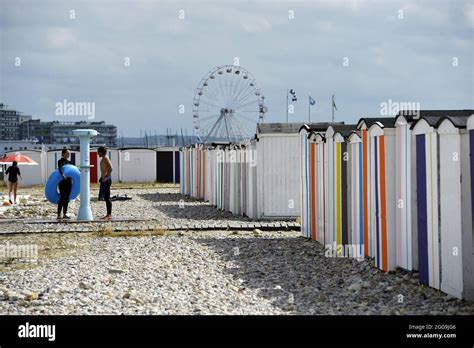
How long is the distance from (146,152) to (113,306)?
134 feet

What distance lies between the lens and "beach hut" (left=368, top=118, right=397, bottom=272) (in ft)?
33.7

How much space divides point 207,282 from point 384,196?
2362mm

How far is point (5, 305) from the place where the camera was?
28.4 ft

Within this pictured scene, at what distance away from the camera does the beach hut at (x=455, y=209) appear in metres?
8.24

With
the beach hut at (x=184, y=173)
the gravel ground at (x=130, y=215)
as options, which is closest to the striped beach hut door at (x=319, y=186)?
the gravel ground at (x=130, y=215)

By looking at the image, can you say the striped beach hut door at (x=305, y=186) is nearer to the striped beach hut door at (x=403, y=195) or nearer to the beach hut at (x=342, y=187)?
the beach hut at (x=342, y=187)

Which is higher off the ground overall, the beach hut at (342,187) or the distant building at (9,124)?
the distant building at (9,124)

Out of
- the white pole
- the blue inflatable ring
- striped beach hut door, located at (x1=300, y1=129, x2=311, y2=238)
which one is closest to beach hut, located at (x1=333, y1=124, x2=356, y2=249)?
striped beach hut door, located at (x1=300, y1=129, x2=311, y2=238)

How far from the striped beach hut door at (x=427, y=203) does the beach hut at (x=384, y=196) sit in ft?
2.91

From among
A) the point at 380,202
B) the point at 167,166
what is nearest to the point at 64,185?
the point at 380,202

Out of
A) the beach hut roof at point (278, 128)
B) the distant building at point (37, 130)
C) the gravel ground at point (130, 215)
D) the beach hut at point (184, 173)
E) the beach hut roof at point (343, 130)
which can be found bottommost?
the gravel ground at point (130, 215)

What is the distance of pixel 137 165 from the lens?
48906mm
